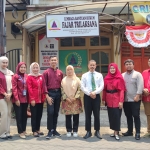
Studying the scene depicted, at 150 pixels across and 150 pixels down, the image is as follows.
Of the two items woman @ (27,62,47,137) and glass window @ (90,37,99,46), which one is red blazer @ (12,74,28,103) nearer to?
woman @ (27,62,47,137)

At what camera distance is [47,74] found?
20.0 ft

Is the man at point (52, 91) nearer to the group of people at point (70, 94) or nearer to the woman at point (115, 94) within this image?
the group of people at point (70, 94)

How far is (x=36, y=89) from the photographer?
6.09 meters

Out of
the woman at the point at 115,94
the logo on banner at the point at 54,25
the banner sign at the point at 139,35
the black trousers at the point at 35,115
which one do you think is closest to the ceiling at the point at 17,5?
the logo on banner at the point at 54,25

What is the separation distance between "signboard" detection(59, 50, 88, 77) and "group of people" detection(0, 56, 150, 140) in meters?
3.89

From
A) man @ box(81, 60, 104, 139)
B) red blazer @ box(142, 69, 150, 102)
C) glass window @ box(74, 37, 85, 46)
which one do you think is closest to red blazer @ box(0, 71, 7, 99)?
man @ box(81, 60, 104, 139)

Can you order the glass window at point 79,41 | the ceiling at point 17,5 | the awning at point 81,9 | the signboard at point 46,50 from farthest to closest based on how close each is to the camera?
the ceiling at point 17,5 < the glass window at point 79,41 < the signboard at point 46,50 < the awning at point 81,9

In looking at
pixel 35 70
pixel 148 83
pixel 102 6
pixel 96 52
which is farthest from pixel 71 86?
pixel 96 52

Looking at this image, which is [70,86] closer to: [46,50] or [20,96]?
[20,96]

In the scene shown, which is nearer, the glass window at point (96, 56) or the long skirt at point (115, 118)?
the long skirt at point (115, 118)

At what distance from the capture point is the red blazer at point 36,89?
19.8ft

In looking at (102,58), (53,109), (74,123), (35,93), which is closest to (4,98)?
(35,93)

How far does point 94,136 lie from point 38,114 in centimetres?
140

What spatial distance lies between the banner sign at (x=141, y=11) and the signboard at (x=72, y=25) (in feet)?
3.77
